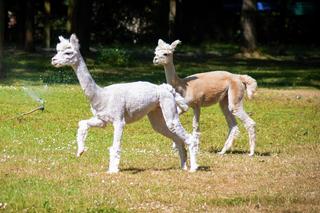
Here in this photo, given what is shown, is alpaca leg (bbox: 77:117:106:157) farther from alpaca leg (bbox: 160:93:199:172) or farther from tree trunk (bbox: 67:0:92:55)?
tree trunk (bbox: 67:0:92:55)

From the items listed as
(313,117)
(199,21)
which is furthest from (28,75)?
(199,21)

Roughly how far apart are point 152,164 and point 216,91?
205cm

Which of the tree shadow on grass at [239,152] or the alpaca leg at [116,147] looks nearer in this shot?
the alpaca leg at [116,147]

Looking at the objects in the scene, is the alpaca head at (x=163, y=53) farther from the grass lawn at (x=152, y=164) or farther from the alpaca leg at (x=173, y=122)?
the alpaca leg at (x=173, y=122)

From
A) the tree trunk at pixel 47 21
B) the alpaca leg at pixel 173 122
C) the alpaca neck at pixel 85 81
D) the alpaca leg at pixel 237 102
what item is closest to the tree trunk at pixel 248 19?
the tree trunk at pixel 47 21

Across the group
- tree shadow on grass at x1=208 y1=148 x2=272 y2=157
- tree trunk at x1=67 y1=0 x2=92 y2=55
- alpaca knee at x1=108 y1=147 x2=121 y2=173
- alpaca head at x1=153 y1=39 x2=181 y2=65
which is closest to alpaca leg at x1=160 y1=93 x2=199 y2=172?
alpaca knee at x1=108 y1=147 x2=121 y2=173

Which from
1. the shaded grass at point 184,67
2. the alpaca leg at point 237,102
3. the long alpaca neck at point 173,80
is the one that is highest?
the long alpaca neck at point 173,80

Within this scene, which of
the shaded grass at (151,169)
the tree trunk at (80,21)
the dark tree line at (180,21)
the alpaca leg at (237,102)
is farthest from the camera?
the dark tree line at (180,21)

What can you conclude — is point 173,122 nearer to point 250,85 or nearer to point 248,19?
point 250,85

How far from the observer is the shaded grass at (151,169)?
9516 mm

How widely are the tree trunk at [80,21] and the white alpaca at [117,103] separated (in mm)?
20884

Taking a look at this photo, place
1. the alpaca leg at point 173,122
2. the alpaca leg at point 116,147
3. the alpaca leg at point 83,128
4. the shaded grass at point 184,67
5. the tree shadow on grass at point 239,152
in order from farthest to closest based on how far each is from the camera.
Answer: the shaded grass at point 184,67
the tree shadow on grass at point 239,152
the alpaca leg at point 173,122
the alpaca leg at point 116,147
the alpaca leg at point 83,128

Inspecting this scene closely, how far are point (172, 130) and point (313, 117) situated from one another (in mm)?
7757

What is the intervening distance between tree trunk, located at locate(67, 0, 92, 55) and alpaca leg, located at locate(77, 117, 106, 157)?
69.4 feet
